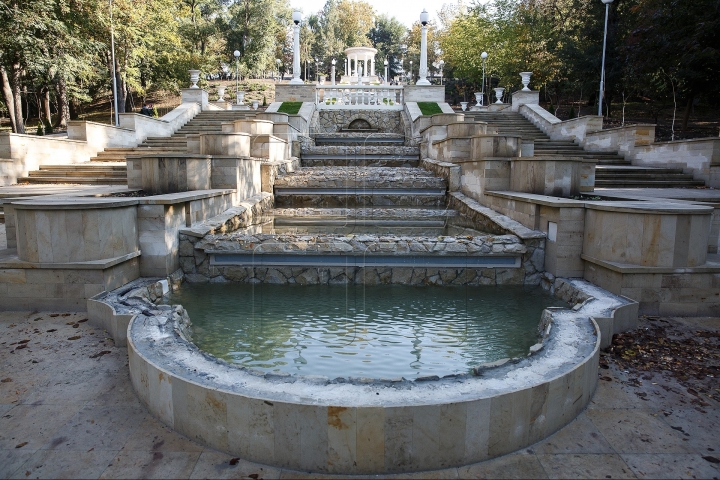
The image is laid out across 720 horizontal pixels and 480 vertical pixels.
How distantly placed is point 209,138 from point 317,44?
61400 mm

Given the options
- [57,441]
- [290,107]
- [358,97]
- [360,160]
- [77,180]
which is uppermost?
[358,97]

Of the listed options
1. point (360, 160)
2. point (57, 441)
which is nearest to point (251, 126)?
point (360, 160)

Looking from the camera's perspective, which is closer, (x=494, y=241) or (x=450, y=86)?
(x=494, y=241)

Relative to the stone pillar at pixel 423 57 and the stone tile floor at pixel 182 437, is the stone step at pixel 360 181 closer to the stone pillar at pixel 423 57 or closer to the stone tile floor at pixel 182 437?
the stone tile floor at pixel 182 437

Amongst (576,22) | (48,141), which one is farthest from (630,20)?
(48,141)

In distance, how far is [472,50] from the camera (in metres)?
37.8

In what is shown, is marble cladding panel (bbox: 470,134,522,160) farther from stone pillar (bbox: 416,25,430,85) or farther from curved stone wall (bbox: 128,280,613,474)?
stone pillar (bbox: 416,25,430,85)

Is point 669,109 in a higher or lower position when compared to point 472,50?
lower

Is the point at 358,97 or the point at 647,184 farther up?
the point at 358,97

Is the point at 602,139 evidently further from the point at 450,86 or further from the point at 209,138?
the point at 450,86

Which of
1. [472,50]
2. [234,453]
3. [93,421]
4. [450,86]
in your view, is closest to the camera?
[234,453]

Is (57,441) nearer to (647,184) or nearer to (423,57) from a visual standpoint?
(647,184)

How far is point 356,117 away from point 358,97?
2424 millimetres

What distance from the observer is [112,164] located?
49.6 ft
